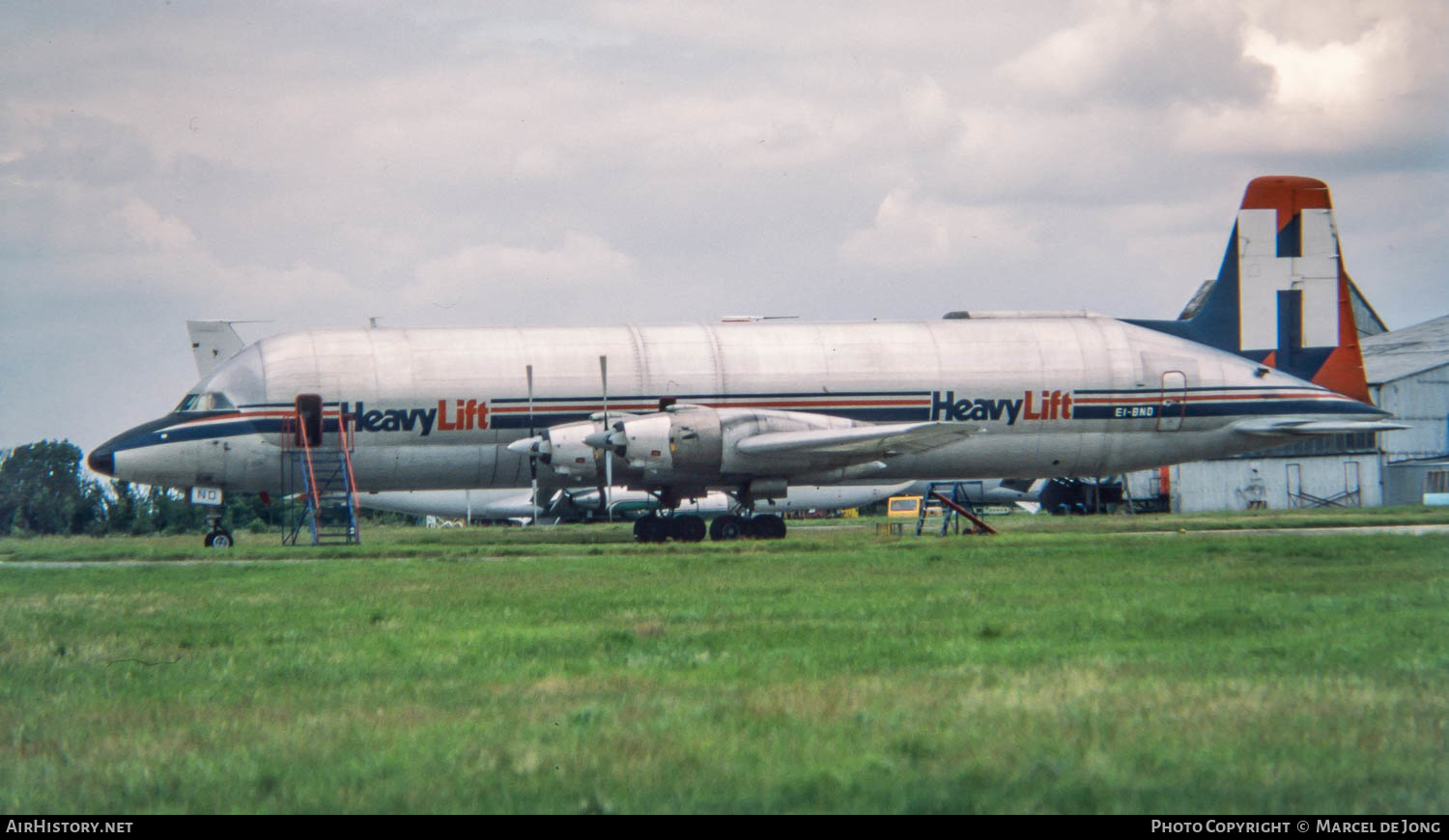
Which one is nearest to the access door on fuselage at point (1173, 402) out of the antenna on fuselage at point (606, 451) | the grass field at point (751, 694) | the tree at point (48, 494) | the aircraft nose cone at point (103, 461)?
the antenna on fuselage at point (606, 451)

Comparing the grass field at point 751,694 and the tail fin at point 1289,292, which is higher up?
the tail fin at point 1289,292

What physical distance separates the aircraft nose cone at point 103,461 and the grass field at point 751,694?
14.8m

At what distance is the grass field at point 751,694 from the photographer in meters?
6.45

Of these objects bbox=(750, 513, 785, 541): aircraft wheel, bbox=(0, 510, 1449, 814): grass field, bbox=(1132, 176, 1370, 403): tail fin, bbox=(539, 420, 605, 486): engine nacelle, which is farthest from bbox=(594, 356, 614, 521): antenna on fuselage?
bbox=(1132, 176, 1370, 403): tail fin

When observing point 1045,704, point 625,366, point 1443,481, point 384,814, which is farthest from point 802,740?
point 1443,481

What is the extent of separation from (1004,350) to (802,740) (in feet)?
90.2

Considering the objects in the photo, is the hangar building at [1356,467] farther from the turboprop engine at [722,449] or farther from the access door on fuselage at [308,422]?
the access door on fuselage at [308,422]

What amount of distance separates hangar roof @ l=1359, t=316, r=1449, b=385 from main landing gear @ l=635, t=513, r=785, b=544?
3910 centimetres

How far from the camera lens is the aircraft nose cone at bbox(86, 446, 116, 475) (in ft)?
104

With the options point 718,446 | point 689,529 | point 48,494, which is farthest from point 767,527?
point 48,494

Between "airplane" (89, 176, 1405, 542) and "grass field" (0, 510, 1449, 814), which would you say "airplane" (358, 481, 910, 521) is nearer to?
"airplane" (89, 176, 1405, 542)

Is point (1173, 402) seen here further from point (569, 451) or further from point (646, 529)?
point (569, 451)

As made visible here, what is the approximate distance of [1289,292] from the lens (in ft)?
121
